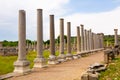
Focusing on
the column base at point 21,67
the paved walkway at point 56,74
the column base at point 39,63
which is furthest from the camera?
the column base at point 39,63

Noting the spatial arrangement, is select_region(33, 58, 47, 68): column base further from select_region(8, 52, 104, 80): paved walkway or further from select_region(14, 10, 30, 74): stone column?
select_region(14, 10, 30, 74): stone column

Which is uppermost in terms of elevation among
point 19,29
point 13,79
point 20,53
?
point 19,29

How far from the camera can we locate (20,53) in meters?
19.2

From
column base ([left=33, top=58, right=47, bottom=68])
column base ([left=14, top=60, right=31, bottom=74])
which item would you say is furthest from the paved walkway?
column base ([left=33, top=58, right=47, bottom=68])

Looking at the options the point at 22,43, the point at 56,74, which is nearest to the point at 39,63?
the point at 22,43

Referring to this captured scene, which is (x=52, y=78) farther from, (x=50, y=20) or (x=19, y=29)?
(x=50, y=20)

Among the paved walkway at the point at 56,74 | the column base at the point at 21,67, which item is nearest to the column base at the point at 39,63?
the paved walkway at the point at 56,74

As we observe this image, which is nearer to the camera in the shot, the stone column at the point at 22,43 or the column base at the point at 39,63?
the stone column at the point at 22,43

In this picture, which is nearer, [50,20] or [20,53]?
[20,53]

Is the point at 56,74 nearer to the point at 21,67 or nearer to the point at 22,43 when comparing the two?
the point at 21,67

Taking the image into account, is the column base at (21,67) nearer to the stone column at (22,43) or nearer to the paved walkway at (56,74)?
the stone column at (22,43)

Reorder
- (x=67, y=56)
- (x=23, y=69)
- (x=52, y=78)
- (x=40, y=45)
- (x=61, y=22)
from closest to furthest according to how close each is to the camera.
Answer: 1. (x=52, y=78)
2. (x=23, y=69)
3. (x=40, y=45)
4. (x=61, y=22)
5. (x=67, y=56)

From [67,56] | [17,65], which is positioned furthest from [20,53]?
[67,56]

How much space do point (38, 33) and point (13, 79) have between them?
7628mm
